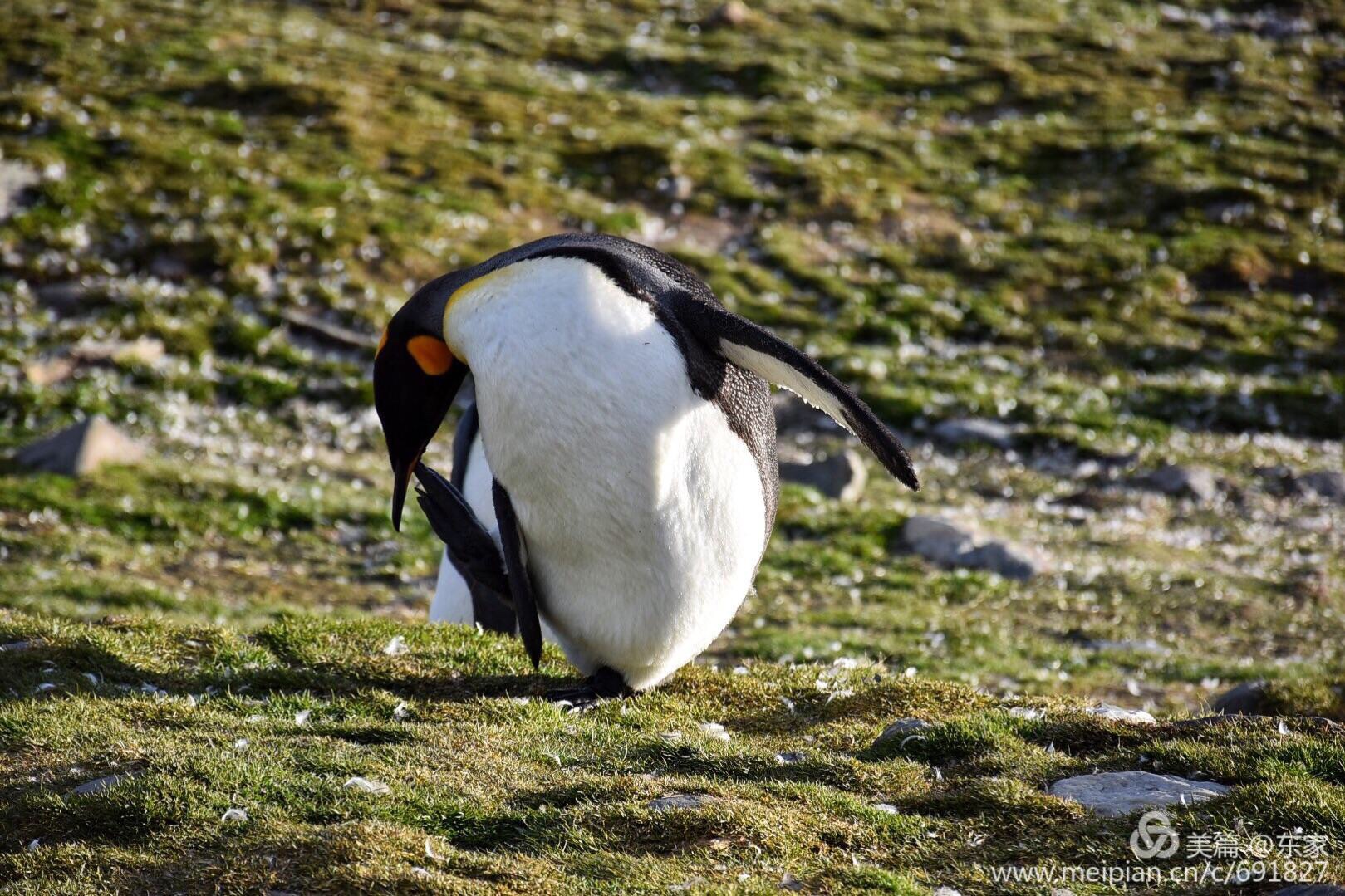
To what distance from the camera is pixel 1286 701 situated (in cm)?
834

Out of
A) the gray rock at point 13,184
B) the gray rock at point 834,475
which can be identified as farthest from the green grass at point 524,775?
the gray rock at point 13,184

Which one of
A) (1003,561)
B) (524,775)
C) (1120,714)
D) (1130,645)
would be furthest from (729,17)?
(524,775)

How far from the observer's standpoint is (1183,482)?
16172 millimetres

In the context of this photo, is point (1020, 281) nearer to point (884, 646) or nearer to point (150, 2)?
point (884, 646)

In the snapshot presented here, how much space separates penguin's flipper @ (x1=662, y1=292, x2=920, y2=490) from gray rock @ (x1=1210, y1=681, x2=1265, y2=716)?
415 centimetres

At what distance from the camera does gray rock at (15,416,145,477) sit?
1355 cm

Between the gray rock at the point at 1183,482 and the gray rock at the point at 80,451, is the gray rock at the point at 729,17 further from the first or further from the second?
the gray rock at the point at 80,451

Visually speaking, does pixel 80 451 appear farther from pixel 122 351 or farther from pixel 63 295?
pixel 63 295

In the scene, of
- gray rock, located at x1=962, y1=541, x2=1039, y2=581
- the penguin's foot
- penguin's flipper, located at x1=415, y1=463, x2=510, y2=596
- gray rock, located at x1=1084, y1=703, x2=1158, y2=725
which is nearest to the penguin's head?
penguin's flipper, located at x1=415, y1=463, x2=510, y2=596

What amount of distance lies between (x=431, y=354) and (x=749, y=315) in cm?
1382

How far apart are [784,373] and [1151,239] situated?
1977cm

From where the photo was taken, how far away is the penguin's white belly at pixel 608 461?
Result: 567 cm

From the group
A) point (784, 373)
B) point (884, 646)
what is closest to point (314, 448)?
point (884, 646)

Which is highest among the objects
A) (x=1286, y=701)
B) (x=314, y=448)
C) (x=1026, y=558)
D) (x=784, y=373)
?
(x=784, y=373)
